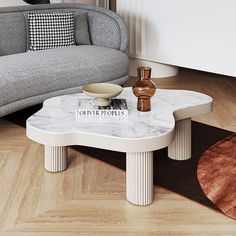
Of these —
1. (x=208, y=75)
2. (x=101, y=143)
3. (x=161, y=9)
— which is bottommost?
(x=208, y=75)

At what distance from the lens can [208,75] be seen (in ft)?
14.2

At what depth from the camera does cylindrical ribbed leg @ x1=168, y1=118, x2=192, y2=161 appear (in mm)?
2283

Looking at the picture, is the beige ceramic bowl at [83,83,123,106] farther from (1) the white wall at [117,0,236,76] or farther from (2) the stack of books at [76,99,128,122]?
(1) the white wall at [117,0,236,76]

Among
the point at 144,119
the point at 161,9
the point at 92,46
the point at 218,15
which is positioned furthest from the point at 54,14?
the point at 144,119

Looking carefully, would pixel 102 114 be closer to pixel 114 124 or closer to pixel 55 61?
pixel 114 124

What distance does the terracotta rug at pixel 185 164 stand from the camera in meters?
2.01

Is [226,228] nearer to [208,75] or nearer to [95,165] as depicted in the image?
[95,165]

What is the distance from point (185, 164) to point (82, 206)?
2.10ft

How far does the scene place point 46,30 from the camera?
3.39 meters

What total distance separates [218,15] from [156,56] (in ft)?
2.51

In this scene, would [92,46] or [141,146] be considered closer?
[141,146]

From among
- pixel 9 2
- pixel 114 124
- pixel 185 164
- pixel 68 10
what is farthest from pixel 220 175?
pixel 9 2

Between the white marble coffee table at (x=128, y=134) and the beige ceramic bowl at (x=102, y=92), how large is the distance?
0.38ft

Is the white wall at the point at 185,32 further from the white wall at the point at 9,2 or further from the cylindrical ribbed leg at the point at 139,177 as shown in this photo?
the cylindrical ribbed leg at the point at 139,177
